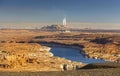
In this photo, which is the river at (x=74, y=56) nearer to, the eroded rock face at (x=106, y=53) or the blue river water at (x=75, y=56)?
the blue river water at (x=75, y=56)

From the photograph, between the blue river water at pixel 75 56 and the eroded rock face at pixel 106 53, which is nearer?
the blue river water at pixel 75 56

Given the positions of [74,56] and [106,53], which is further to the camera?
[106,53]

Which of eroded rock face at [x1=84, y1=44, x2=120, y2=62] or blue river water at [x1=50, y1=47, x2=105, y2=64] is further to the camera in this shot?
eroded rock face at [x1=84, y1=44, x2=120, y2=62]

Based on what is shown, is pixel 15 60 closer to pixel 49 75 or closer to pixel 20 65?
pixel 20 65

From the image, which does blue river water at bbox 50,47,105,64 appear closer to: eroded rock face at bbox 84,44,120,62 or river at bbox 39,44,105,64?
river at bbox 39,44,105,64

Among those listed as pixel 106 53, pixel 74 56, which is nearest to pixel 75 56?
pixel 74 56

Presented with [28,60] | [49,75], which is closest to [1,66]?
[28,60]

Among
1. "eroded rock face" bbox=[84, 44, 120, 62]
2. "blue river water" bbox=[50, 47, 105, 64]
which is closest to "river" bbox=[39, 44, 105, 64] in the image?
"blue river water" bbox=[50, 47, 105, 64]

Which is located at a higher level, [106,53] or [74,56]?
[106,53]

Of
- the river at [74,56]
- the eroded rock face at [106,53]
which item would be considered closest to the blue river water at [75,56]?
the river at [74,56]

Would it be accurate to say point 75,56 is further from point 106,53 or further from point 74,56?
point 106,53

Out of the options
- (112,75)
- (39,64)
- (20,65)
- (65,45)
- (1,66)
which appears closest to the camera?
(112,75)
